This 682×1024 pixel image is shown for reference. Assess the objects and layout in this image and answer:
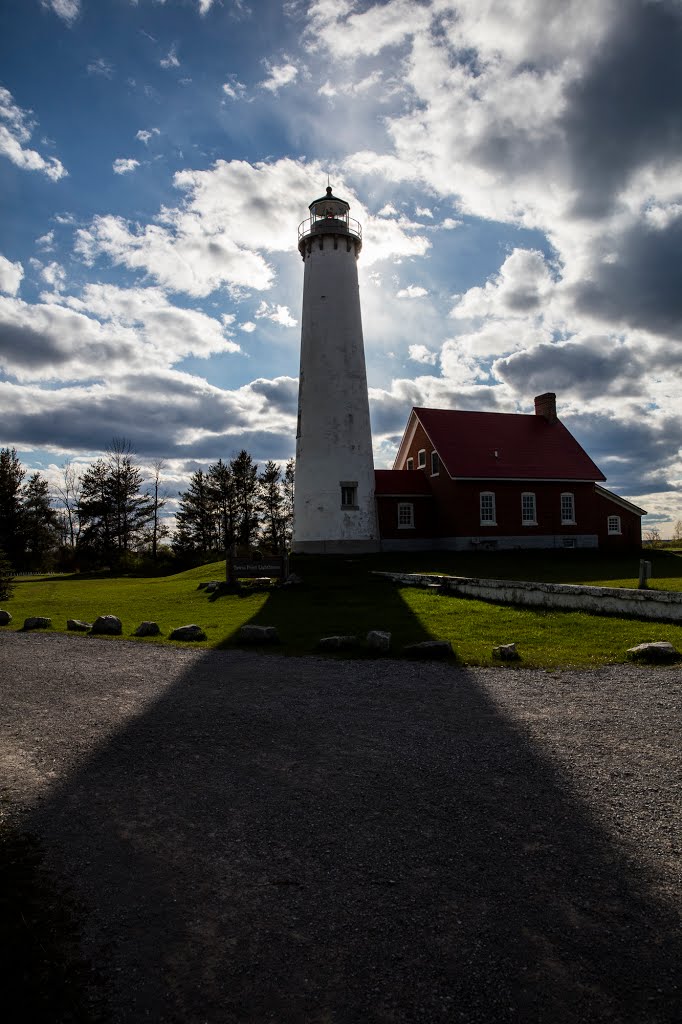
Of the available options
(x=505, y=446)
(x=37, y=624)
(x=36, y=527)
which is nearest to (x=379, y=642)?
(x=37, y=624)

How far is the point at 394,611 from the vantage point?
53.0 ft

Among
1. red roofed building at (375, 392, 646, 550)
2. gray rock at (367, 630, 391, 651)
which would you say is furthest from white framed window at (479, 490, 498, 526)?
gray rock at (367, 630, 391, 651)

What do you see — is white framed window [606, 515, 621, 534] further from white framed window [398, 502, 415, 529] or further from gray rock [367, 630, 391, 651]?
gray rock [367, 630, 391, 651]

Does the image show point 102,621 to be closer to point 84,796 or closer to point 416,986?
point 84,796

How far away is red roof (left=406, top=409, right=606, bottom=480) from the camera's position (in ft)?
117

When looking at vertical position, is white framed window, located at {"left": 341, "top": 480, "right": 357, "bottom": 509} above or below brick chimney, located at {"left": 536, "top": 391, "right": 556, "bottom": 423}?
below

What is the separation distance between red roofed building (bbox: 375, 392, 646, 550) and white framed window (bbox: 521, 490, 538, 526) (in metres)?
0.06

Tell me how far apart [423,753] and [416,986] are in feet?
9.90

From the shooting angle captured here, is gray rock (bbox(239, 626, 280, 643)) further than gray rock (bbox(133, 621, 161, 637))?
No

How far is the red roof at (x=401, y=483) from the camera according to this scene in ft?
116

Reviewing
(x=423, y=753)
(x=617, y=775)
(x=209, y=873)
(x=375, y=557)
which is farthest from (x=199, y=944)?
(x=375, y=557)

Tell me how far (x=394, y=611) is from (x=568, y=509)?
2488cm

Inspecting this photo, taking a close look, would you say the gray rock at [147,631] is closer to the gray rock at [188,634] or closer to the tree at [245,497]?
the gray rock at [188,634]

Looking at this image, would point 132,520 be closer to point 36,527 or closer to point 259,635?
point 36,527
